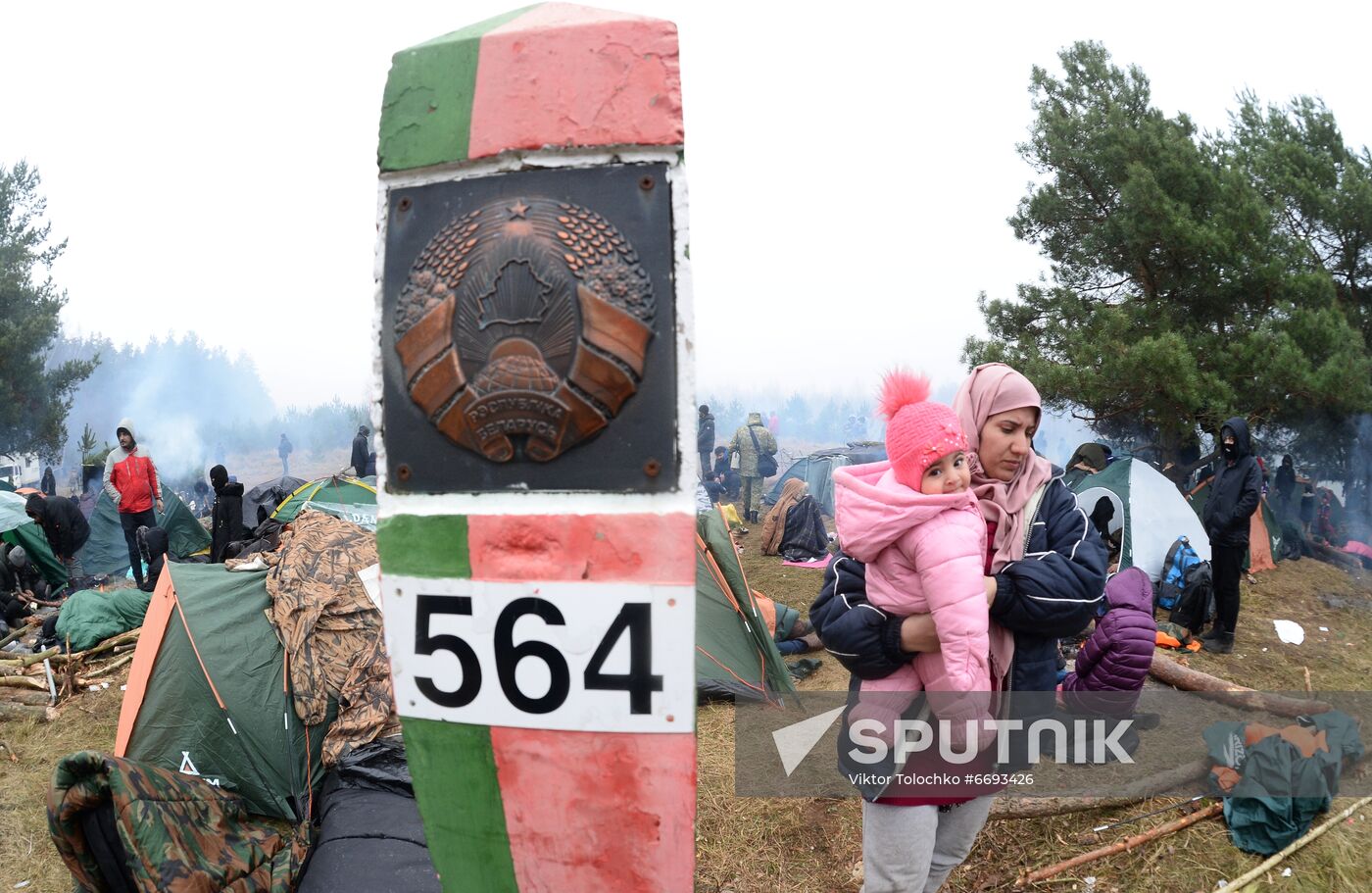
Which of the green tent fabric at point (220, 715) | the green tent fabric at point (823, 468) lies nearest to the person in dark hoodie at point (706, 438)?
the green tent fabric at point (823, 468)

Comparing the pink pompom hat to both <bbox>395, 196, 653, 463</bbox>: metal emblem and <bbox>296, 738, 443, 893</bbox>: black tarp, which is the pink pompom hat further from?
<bbox>296, 738, 443, 893</bbox>: black tarp

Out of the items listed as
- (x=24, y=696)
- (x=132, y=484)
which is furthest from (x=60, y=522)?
(x=24, y=696)

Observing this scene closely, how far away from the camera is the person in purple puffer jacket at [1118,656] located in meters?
3.55

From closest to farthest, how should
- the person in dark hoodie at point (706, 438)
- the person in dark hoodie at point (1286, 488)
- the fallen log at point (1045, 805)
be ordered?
the fallen log at point (1045, 805) < the person in dark hoodie at point (1286, 488) < the person in dark hoodie at point (706, 438)

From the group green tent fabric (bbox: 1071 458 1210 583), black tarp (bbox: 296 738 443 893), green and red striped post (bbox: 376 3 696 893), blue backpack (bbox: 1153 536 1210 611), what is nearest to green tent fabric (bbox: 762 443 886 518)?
green tent fabric (bbox: 1071 458 1210 583)

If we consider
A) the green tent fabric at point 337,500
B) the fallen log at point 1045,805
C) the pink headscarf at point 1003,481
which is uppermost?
the pink headscarf at point 1003,481

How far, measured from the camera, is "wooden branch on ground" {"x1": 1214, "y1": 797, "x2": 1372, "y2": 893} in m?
A: 2.97

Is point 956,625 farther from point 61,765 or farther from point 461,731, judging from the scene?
point 61,765

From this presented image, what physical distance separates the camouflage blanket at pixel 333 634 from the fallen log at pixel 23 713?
6.55 feet

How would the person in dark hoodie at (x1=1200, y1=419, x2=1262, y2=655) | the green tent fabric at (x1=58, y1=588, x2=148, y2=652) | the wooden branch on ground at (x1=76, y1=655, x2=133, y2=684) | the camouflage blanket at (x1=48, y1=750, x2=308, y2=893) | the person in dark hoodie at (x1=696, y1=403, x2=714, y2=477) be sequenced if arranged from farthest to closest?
the person in dark hoodie at (x1=696, y1=403, x2=714, y2=477) < the green tent fabric at (x1=58, y1=588, x2=148, y2=652) < the person in dark hoodie at (x1=1200, y1=419, x2=1262, y2=655) < the wooden branch on ground at (x1=76, y1=655, x2=133, y2=684) < the camouflage blanket at (x1=48, y1=750, x2=308, y2=893)

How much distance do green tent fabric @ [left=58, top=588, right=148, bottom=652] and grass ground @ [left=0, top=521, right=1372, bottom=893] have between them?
0.77m

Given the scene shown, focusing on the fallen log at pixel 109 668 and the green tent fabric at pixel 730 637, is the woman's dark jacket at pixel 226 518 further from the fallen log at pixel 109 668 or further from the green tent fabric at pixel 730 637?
the green tent fabric at pixel 730 637

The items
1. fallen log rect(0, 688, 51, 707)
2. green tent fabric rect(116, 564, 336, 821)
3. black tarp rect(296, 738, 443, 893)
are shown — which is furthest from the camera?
fallen log rect(0, 688, 51, 707)

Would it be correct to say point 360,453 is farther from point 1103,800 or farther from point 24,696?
point 1103,800
